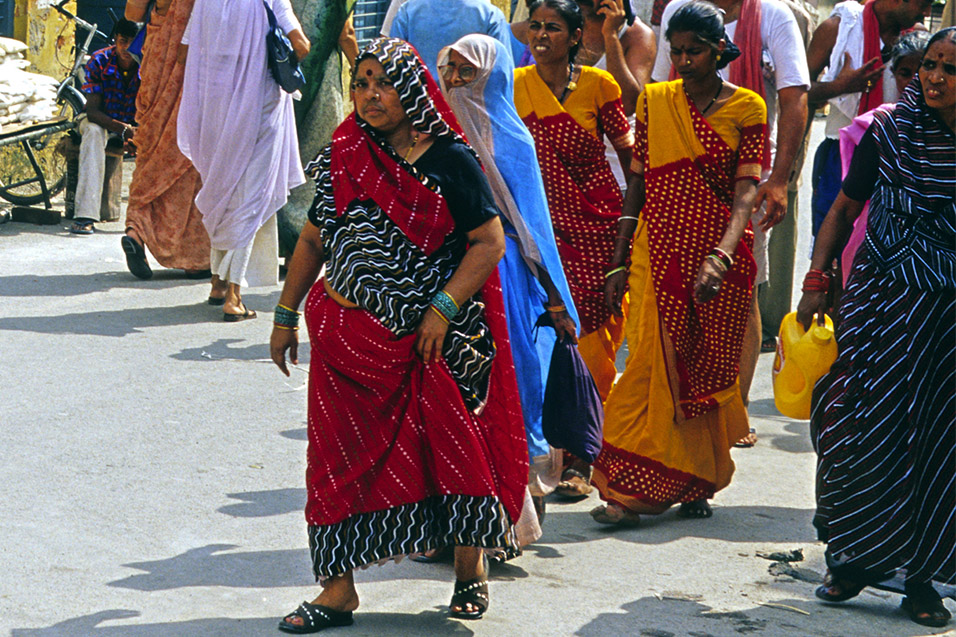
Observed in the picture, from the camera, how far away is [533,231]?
489 centimetres

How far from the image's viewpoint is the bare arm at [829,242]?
482cm

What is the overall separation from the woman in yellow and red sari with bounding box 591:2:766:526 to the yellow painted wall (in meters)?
9.26

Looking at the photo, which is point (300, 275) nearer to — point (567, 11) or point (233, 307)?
point (567, 11)

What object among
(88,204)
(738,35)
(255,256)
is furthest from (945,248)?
(88,204)

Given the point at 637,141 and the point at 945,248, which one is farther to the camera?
the point at 637,141

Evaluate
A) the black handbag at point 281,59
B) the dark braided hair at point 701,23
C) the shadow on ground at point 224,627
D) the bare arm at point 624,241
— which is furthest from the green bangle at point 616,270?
the black handbag at point 281,59

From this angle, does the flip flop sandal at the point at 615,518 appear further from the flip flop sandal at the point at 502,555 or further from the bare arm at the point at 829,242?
the bare arm at the point at 829,242

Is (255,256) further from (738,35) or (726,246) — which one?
(726,246)

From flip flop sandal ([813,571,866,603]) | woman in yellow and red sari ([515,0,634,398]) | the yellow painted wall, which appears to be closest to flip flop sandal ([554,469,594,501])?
woman in yellow and red sari ([515,0,634,398])

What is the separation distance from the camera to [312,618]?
13.7 ft

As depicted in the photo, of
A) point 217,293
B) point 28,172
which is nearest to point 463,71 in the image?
point 217,293

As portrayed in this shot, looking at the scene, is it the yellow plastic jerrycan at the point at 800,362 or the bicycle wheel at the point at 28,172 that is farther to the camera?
the bicycle wheel at the point at 28,172

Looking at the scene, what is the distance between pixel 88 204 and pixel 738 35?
19.0 ft

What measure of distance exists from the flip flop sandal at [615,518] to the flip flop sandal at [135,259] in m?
4.68
